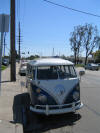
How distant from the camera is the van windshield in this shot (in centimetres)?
596

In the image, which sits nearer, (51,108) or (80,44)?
(51,108)

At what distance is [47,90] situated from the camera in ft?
17.8

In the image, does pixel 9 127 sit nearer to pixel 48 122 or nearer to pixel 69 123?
pixel 48 122

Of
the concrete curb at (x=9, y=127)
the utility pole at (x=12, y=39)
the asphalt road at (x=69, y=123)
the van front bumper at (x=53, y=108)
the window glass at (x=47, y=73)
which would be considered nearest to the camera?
the concrete curb at (x=9, y=127)

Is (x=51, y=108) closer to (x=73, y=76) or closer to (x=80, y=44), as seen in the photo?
(x=73, y=76)

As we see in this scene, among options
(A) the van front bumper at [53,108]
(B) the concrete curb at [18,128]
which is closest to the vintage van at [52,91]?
(A) the van front bumper at [53,108]

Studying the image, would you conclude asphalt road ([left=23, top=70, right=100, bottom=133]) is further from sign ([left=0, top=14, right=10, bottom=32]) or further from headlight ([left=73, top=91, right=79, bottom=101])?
sign ([left=0, top=14, right=10, bottom=32])

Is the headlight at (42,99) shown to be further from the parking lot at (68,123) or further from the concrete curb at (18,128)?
the concrete curb at (18,128)

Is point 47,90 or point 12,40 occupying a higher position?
point 12,40

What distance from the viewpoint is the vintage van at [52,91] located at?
5.37 metres

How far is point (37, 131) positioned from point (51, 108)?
0.86 m

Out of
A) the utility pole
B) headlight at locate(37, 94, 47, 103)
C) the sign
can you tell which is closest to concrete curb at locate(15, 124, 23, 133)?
headlight at locate(37, 94, 47, 103)

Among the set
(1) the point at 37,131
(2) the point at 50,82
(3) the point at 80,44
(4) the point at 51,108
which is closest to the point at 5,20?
(2) the point at 50,82

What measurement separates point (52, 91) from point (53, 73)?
31.6 inches
